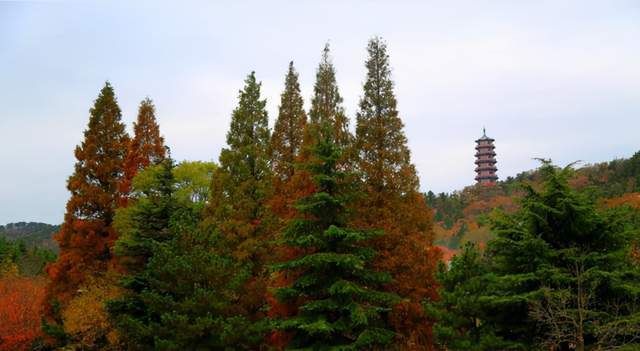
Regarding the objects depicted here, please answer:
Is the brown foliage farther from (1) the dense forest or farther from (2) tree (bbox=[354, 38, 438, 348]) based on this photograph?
(2) tree (bbox=[354, 38, 438, 348])

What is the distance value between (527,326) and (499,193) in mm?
86974

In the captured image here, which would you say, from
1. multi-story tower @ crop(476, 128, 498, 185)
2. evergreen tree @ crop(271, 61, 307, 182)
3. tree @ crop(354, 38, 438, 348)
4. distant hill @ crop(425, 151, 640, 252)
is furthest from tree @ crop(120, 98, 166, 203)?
multi-story tower @ crop(476, 128, 498, 185)

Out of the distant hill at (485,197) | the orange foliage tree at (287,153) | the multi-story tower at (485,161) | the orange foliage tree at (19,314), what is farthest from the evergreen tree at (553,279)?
the multi-story tower at (485,161)

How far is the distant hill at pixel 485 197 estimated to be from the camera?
230 feet

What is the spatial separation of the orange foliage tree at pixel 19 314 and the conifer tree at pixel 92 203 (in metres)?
2.70

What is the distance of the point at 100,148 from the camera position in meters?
29.5

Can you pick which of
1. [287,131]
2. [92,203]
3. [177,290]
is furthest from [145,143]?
[177,290]

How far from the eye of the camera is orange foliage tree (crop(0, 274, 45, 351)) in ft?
93.4

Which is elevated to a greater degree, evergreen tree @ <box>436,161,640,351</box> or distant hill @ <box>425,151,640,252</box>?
distant hill @ <box>425,151,640,252</box>

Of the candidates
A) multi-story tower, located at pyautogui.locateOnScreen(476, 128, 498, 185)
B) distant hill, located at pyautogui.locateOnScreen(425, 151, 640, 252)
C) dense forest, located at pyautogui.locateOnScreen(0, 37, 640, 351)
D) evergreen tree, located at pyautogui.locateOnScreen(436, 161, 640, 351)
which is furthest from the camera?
multi-story tower, located at pyautogui.locateOnScreen(476, 128, 498, 185)

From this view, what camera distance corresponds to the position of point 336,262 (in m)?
17.4

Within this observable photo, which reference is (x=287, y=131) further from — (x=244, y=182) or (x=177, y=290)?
(x=177, y=290)

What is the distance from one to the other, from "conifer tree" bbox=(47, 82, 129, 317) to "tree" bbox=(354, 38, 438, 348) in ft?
44.0

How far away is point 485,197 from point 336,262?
89038 mm
